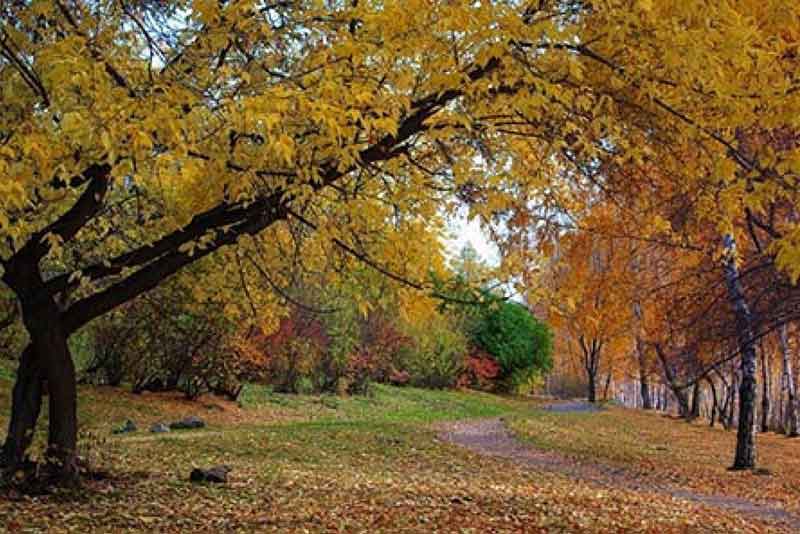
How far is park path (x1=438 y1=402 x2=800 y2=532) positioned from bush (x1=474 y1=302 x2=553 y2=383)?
824 inches

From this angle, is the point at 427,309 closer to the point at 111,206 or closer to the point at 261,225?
the point at 261,225

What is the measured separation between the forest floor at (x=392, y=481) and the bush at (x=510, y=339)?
19.8m

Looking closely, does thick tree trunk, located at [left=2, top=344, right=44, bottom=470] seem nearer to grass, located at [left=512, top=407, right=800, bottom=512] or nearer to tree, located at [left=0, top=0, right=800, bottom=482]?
tree, located at [left=0, top=0, right=800, bottom=482]

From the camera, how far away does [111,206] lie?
823 centimetres

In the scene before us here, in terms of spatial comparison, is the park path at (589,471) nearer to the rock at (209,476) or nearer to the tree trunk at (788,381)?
the rock at (209,476)

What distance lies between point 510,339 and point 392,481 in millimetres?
31579

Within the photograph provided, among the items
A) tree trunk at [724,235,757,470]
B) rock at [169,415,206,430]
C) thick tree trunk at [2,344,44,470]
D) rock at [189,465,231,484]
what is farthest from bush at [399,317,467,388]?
thick tree trunk at [2,344,44,470]

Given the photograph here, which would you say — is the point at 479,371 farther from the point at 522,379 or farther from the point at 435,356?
the point at 435,356

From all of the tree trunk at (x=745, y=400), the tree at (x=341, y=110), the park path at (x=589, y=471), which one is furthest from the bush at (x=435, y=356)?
the tree at (x=341, y=110)

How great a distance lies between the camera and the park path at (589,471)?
9555 mm

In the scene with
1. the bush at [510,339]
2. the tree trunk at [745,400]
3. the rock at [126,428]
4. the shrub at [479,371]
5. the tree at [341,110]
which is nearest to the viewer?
the tree at [341,110]

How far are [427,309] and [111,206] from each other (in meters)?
3.42

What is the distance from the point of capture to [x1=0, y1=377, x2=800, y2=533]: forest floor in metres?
6.66

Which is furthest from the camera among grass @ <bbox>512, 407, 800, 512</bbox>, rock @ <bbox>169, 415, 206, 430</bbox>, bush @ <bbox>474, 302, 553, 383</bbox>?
bush @ <bbox>474, 302, 553, 383</bbox>
